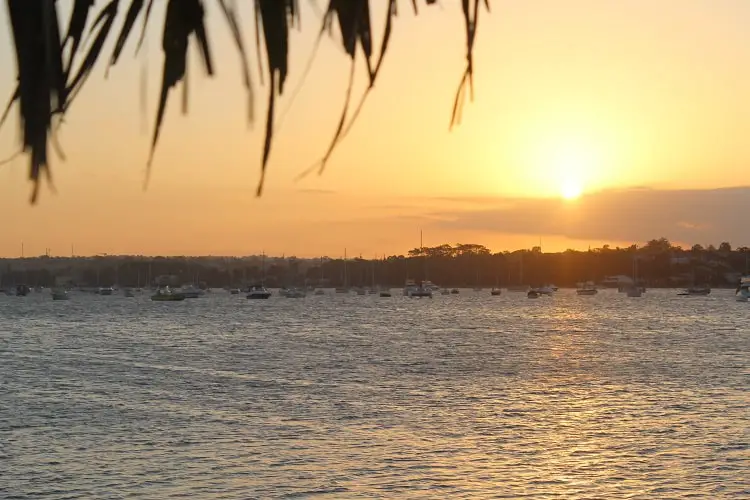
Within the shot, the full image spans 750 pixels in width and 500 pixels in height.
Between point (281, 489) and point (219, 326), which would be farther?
point (219, 326)

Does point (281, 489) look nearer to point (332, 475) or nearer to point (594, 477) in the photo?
point (332, 475)

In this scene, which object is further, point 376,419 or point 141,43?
point 376,419

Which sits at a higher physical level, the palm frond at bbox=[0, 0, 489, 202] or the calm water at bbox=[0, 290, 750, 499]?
the palm frond at bbox=[0, 0, 489, 202]

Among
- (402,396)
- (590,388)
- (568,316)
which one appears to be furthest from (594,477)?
(568,316)

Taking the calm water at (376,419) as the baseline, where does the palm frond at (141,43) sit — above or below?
above

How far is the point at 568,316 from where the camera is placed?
6161 inches

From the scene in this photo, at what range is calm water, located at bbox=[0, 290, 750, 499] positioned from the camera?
33.4m

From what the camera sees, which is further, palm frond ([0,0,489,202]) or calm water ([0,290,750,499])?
calm water ([0,290,750,499])

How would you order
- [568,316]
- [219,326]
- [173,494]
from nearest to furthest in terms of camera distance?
[173,494], [219,326], [568,316]

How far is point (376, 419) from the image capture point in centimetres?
4569

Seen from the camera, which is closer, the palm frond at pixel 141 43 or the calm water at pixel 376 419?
the palm frond at pixel 141 43

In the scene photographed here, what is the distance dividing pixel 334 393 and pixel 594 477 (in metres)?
23.1

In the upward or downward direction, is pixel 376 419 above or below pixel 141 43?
below

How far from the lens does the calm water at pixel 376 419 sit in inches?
1315
